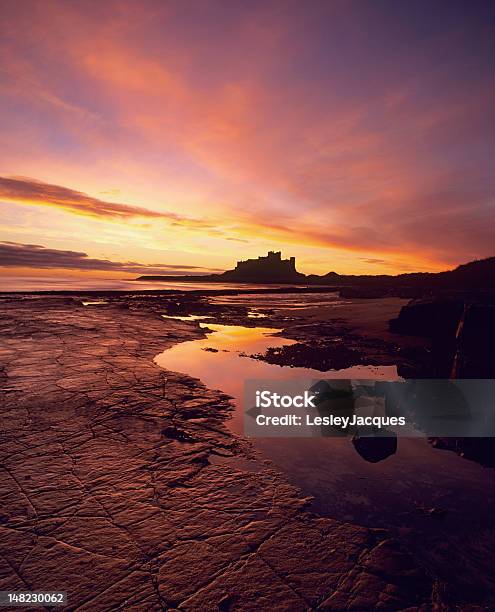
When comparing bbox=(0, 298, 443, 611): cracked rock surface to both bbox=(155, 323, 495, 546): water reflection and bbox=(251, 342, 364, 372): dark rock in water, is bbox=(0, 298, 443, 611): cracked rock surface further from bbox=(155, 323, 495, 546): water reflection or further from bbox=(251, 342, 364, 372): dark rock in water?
bbox=(251, 342, 364, 372): dark rock in water

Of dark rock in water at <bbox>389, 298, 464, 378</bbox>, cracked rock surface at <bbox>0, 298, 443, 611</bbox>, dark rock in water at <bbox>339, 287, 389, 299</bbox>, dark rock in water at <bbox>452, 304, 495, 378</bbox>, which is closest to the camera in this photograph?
cracked rock surface at <bbox>0, 298, 443, 611</bbox>

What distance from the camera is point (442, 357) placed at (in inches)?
379

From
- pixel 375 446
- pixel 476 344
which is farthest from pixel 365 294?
pixel 375 446

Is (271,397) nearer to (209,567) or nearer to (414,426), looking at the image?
(414,426)

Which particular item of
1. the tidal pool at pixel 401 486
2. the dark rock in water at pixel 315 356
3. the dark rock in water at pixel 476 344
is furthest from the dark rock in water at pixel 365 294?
the tidal pool at pixel 401 486

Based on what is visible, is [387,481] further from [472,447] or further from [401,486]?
[472,447]

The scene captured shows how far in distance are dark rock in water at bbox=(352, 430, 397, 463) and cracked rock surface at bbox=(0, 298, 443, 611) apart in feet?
4.50

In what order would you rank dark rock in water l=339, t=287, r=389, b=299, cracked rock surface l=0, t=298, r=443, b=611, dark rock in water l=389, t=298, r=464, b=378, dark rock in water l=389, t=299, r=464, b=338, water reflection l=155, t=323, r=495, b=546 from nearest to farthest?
cracked rock surface l=0, t=298, r=443, b=611 < water reflection l=155, t=323, r=495, b=546 < dark rock in water l=389, t=298, r=464, b=378 < dark rock in water l=389, t=299, r=464, b=338 < dark rock in water l=339, t=287, r=389, b=299

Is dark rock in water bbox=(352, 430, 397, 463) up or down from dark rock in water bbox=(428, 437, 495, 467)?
down

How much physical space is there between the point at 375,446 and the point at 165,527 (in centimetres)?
306

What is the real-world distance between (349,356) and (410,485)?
256 inches

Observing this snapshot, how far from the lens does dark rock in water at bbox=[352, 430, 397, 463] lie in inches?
178

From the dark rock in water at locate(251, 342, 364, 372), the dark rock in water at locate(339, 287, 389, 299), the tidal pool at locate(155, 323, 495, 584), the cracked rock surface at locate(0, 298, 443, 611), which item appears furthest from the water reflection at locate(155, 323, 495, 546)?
the dark rock in water at locate(339, 287, 389, 299)

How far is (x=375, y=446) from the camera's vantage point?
4.73 m
